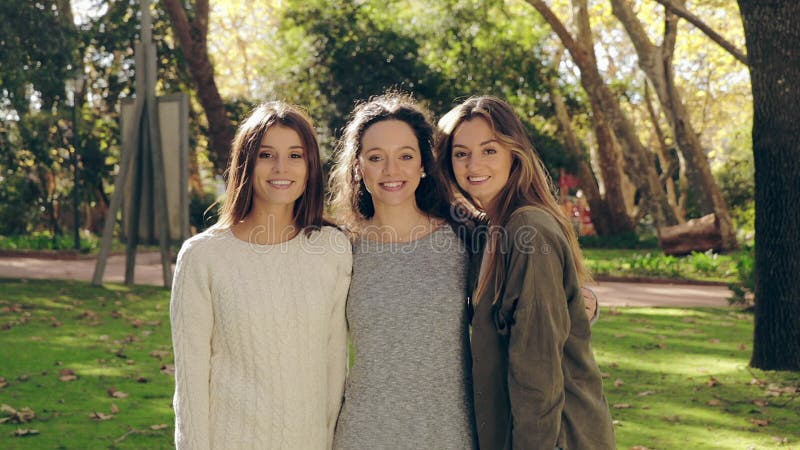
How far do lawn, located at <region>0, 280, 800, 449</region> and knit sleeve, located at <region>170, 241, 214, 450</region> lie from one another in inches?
98.0

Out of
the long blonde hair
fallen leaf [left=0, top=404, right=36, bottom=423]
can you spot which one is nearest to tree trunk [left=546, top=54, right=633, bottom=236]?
fallen leaf [left=0, top=404, right=36, bottom=423]

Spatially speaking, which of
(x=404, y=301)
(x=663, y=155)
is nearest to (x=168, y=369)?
(x=404, y=301)

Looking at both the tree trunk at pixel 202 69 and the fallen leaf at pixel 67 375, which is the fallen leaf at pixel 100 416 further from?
the tree trunk at pixel 202 69

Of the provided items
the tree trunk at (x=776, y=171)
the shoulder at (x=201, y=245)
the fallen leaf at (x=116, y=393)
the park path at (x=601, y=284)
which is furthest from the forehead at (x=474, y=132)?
the park path at (x=601, y=284)

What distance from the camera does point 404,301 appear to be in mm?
3197

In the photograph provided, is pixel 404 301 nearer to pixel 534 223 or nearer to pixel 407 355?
pixel 407 355

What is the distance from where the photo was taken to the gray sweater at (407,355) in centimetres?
309

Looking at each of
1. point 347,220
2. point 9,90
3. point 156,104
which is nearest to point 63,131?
point 9,90

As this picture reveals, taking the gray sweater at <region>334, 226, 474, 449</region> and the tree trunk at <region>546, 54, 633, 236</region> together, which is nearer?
the gray sweater at <region>334, 226, 474, 449</region>

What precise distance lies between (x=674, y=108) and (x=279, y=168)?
57.5 ft

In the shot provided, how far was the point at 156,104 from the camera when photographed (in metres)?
12.6

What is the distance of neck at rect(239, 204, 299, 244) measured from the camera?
10.8ft

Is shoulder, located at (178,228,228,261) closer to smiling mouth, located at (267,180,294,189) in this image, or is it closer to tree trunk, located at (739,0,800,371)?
smiling mouth, located at (267,180,294,189)

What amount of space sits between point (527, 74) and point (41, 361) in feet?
56.4
